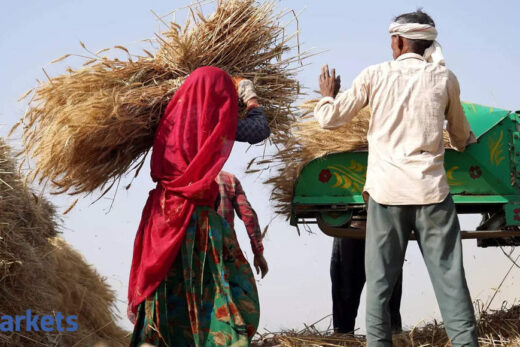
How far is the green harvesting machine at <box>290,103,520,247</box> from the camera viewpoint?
5.46 metres

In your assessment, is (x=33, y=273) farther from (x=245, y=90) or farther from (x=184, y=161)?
(x=245, y=90)

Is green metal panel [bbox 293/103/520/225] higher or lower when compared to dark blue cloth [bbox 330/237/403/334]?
higher

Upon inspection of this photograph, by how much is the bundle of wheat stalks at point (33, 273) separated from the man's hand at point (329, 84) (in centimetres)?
201

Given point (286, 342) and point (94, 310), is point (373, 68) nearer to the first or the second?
point (286, 342)

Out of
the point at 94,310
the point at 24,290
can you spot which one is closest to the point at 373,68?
the point at 24,290

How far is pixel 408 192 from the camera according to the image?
13.5 feet

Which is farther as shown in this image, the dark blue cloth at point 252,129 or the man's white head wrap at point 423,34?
the dark blue cloth at point 252,129

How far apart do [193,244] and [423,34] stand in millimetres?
1697

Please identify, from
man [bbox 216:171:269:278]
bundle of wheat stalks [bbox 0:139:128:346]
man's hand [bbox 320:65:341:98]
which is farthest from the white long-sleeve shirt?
bundle of wheat stalks [bbox 0:139:128:346]

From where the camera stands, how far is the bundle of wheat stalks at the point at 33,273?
216 inches

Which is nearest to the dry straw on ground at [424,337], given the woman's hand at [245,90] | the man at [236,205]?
the man at [236,205]

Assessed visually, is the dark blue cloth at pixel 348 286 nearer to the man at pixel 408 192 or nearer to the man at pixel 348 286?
the man at pixel 348 286

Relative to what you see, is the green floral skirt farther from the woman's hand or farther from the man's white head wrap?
the man's white head wrap

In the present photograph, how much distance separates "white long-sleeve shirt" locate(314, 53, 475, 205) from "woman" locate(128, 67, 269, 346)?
66cm
